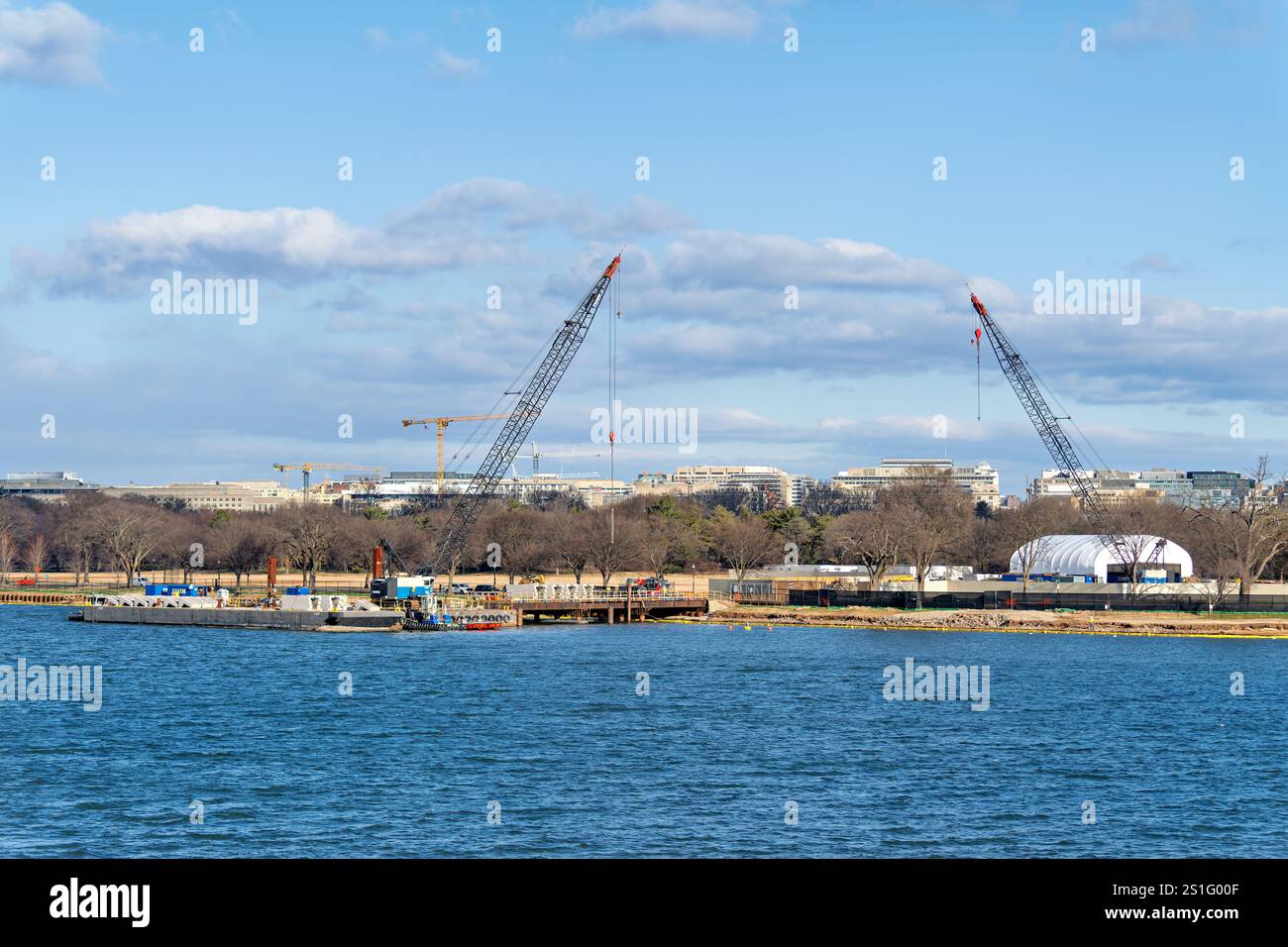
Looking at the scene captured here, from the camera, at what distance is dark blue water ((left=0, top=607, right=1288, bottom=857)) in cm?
3841

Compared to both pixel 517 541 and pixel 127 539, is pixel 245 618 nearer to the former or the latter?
pixel 127 539

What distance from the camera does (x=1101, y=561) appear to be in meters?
157

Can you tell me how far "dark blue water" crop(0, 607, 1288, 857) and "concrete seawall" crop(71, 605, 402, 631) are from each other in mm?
29854

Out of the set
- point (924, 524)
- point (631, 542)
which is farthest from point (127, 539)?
point (924, 524)

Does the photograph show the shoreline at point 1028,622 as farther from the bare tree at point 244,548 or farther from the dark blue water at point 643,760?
the bare tree at point 244,548

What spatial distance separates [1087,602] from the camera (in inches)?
5256

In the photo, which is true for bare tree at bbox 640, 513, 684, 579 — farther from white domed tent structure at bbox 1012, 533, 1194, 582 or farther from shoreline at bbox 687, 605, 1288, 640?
white domed tent structure at bbox 1012, 533, 1194, 582

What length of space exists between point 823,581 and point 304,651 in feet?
244

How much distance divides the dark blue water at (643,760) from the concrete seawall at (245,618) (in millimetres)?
Result: 29854

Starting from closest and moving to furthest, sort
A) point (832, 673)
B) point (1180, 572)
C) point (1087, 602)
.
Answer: point (832, 673) < point (1087, 602) < point (1180, 572)

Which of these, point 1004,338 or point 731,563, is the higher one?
point 1004,338

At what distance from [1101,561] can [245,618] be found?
9274 centimetres
